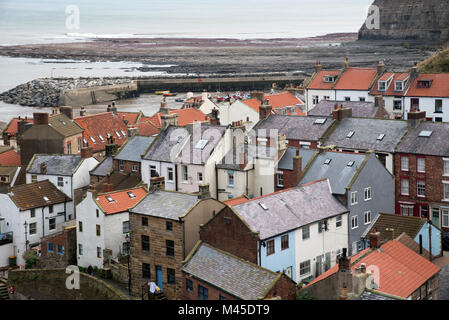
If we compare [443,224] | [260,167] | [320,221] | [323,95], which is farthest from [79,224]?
[323,95]

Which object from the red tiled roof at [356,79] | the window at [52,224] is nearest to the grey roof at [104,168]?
the window at [52,224]

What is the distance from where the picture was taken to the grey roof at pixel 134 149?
51647 mm

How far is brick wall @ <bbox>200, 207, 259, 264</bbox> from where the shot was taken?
34.9 meters

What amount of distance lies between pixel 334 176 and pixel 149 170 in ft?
43.8

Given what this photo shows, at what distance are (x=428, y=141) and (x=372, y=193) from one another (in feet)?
24.4

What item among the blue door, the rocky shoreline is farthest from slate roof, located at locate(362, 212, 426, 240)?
the rocky shoreline

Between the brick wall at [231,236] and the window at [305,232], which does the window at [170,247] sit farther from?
the window at [305,232]

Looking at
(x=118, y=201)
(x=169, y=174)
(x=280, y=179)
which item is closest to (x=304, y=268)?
(x=280, y=179)

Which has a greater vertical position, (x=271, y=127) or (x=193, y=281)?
(x=271, y=127)

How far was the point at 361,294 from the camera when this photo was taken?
28438 mm

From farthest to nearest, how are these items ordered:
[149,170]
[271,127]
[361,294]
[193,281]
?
[271,127]
[149,170]
[193,281]
[361,294]

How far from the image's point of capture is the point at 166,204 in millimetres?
38594

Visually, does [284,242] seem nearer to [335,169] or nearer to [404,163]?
[335,169]
